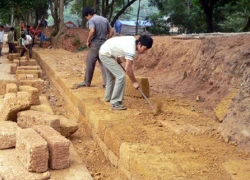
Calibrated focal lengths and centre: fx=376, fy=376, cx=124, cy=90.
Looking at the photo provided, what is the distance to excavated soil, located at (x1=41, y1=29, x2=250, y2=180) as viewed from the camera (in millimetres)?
3586

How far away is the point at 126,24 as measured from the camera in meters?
38.7

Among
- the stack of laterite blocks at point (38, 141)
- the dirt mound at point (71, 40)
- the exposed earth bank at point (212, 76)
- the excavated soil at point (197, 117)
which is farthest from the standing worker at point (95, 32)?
the dirt mound at point (71, 40)

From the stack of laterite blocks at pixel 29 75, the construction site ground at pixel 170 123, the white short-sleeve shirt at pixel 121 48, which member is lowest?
the stack of laterite blocks at pixel 29 75

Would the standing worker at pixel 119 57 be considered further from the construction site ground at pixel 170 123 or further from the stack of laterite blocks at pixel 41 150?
the stack of laterite blocks at pixel 41 150

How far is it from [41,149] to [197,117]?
235cm

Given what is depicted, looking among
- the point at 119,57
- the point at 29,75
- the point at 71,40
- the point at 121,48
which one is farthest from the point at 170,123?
the point at 71,40

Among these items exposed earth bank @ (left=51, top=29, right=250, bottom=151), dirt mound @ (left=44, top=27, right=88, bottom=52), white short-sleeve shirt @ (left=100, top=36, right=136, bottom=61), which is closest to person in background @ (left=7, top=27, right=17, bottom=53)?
A: dirt mound @ (left=44, top=27, right=88, bottom=52)

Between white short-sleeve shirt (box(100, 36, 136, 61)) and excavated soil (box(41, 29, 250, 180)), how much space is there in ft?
2.70

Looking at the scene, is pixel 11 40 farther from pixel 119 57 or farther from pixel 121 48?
pixel 121 48

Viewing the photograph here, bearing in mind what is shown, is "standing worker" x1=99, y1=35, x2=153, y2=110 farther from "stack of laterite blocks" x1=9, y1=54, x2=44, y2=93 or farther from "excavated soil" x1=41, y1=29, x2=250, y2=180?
"stack of laterite blocks" x1=9, y1=54, x2=44, y2=93

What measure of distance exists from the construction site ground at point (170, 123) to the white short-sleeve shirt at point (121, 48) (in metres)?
0.80

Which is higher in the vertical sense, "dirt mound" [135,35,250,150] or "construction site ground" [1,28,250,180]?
"dirt mound" [135,35,250,150]

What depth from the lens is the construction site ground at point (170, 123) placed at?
11.4ft

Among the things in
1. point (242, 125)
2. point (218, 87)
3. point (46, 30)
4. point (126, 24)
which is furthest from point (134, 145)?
point (126, 24)
